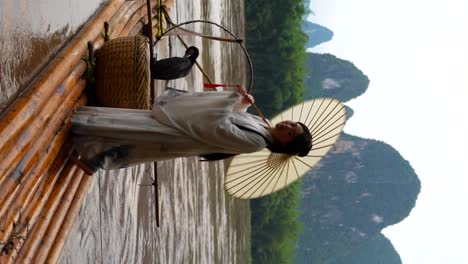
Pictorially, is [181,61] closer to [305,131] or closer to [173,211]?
[305,131]

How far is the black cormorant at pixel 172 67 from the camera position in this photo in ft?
13.7

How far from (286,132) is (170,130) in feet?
1.95

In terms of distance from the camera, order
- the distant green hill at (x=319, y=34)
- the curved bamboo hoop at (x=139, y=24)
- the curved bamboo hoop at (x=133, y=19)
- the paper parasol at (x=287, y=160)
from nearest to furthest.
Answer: the paper parasol at (x=287, y=160) → the curved bamboo hoop at (x=133, y=19) → the curved bamboo hoop at (x=139, y=24) → the distant green hill at (x=319, y=34)

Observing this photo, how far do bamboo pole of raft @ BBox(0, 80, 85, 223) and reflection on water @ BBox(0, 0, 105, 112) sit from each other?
0.53ft

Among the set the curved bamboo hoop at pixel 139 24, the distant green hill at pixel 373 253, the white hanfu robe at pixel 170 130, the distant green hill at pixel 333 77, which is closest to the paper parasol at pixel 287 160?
the white hanfu robe at pixel 170 130

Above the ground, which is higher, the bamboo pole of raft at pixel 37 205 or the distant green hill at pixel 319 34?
the distant green hill at pixel 319 34

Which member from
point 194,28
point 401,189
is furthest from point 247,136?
point 401,189

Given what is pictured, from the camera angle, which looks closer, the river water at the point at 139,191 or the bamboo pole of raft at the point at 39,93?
the bamboo pole of raft at the point at 39,93

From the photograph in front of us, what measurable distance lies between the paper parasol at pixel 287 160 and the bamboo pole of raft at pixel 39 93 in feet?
4.07

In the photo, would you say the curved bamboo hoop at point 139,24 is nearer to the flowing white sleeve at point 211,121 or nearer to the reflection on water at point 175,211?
the reflection on water at point 175,211

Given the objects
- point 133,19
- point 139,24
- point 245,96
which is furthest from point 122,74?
point 139,24

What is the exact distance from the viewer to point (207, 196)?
9.27m

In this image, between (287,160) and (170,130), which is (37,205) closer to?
(170,130)

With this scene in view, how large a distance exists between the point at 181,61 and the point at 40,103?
1.44 m
